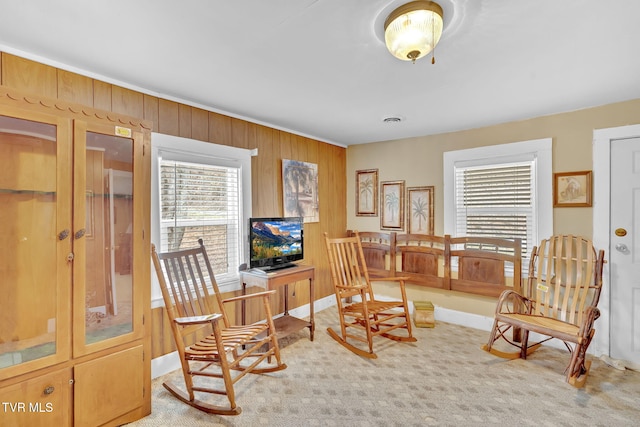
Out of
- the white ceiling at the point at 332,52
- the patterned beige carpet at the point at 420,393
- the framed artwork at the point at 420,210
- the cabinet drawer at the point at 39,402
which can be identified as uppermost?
the white ceiling at the point at 332,52

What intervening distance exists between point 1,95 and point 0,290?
3.34 ft

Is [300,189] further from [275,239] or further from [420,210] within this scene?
[420,210]

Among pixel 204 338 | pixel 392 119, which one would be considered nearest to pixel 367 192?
pixel 392 119

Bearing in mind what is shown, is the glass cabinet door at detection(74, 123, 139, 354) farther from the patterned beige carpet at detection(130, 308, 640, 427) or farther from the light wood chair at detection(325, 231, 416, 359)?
the light wood chair at detection(325, 231, 416, 359)

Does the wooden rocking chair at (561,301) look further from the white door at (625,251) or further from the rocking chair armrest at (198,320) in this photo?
the rocking chair armrest at (198,320)

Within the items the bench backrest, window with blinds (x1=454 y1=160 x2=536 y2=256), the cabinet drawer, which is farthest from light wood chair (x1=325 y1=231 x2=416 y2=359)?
the cabinet drawer

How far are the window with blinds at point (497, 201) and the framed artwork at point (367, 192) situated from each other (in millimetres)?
1114

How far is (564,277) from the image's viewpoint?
2977 mm

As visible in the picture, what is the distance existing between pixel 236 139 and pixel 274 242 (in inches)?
45.9

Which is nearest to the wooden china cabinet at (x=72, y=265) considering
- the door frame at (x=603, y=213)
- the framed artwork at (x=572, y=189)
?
the framed artwork at (x=572, y=189)

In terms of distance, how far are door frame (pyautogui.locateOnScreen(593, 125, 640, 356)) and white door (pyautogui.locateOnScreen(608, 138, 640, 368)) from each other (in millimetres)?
29

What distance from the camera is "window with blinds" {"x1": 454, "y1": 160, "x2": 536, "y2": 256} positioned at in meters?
3.25

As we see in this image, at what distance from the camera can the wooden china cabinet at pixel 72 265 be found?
158cm

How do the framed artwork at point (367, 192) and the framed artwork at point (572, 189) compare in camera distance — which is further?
the framed artwork at point (367, 192)
